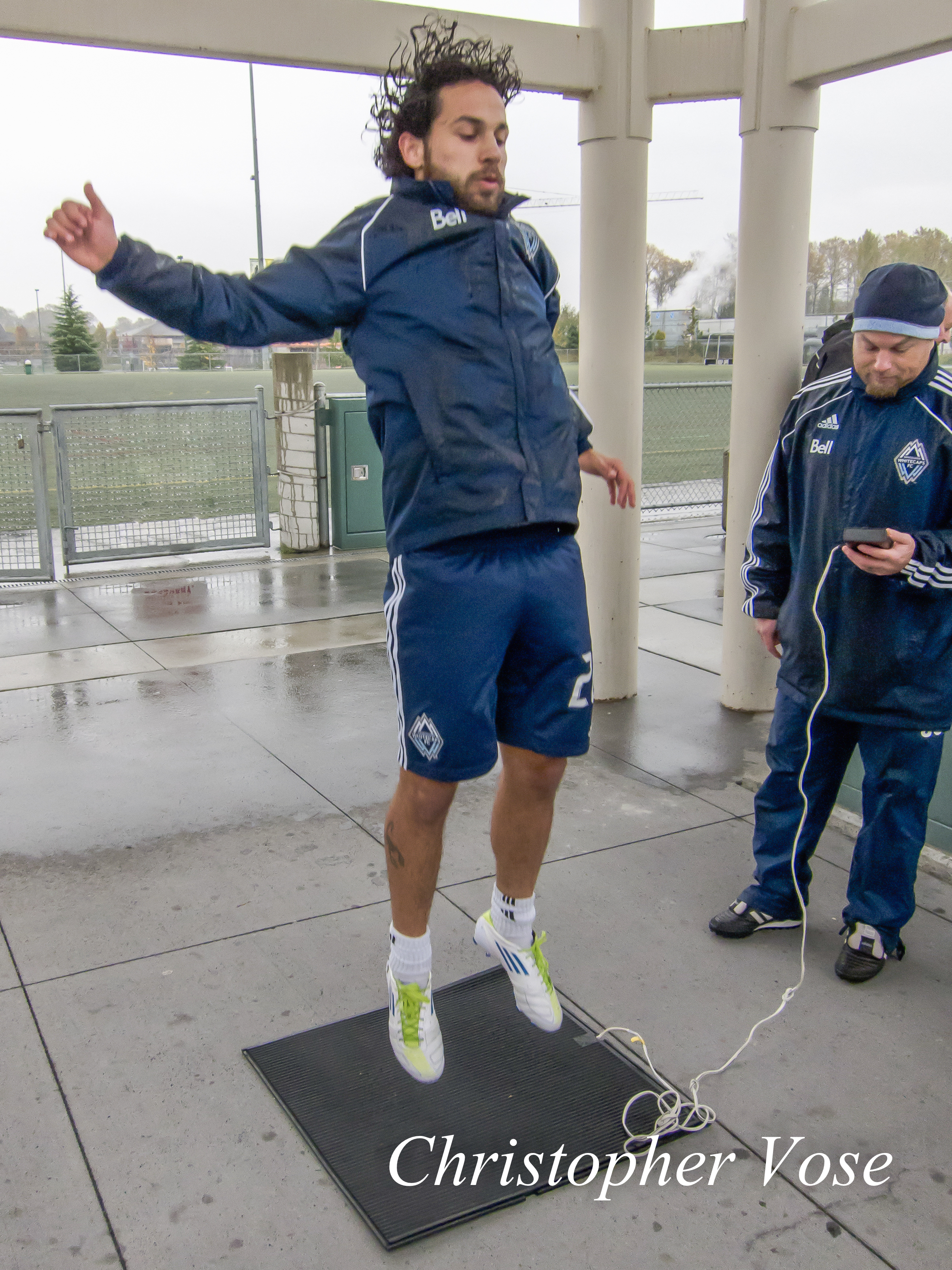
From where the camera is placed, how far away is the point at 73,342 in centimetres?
4597

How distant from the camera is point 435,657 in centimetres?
235

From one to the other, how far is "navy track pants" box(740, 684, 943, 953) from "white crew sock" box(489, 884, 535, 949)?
0.87 m

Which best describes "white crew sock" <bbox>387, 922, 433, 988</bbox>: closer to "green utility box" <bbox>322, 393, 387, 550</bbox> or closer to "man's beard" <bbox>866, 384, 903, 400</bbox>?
"man's beard" <bbox>866, 384, 903, 400</bbox>

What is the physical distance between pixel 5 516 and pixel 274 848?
228 inches

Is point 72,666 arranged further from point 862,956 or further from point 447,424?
point 862,956

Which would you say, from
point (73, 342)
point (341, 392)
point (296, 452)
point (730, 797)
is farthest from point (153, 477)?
point (73, 342)

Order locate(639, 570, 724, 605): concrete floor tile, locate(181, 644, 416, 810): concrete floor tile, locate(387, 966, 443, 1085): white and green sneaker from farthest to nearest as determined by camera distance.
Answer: locate(639, 570, 724, 605): concrete floor tile → locate(181, 644, 416, 810): concrete floor tile → locate(387, 966, 443, 1085): white and green sneaker

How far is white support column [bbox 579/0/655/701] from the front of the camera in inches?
185

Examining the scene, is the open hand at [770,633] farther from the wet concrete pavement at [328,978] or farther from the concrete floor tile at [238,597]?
the concrete floor tile at [238,597]

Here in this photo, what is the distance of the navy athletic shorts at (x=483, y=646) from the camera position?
7.68 feet

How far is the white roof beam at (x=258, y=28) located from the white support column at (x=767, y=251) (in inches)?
36.5

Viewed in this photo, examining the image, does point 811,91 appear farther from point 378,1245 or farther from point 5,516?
point 5,516

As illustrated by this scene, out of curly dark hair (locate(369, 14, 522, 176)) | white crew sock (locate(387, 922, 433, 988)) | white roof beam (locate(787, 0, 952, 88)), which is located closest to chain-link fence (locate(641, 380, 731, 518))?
white roof beam (locate(787, 0, 952, 88))

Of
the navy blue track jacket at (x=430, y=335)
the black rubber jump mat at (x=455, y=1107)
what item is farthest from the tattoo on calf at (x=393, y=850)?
the navy blue track jacket at (x=430, y=335)
